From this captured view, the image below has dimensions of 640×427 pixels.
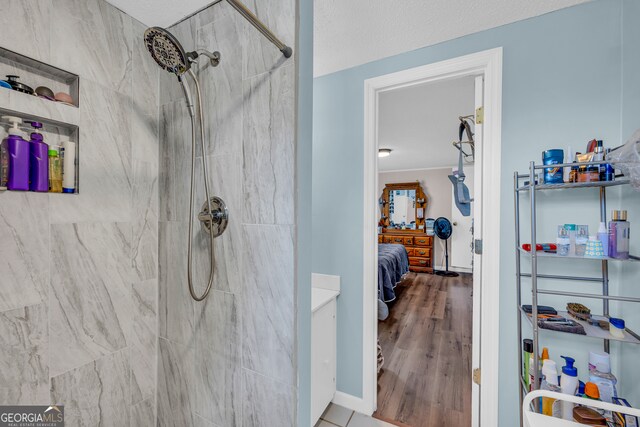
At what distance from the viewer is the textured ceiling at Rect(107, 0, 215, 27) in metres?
1.16

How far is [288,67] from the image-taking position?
93 cm

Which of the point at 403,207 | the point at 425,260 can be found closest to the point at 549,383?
the point at 425,260

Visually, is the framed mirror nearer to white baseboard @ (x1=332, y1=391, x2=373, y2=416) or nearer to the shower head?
white baseboard @ (x1=332, y1=391, x2=373, y2=416)

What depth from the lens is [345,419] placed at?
1.67 meters

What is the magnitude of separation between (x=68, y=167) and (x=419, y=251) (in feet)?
19.6

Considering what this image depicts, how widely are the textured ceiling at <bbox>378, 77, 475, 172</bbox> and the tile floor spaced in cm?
221

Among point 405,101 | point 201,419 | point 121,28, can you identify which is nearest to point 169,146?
point 121,28

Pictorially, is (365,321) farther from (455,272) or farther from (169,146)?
(455,272)

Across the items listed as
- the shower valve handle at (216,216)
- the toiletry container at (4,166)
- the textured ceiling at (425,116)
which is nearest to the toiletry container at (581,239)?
the textured ceiling at (425,116)

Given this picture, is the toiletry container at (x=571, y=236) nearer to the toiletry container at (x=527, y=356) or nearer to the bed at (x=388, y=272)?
the toiletry container at (x=527, y=356)

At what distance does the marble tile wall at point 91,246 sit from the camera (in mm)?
914

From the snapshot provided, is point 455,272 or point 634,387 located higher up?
point 634,387

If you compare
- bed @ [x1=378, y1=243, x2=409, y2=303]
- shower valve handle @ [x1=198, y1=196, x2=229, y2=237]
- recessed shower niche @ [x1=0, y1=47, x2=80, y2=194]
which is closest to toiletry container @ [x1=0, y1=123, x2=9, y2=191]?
recessed shower niche @ [x1=0, y1=47, x2=80, y2=194]

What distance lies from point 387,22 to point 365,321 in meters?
1.80
